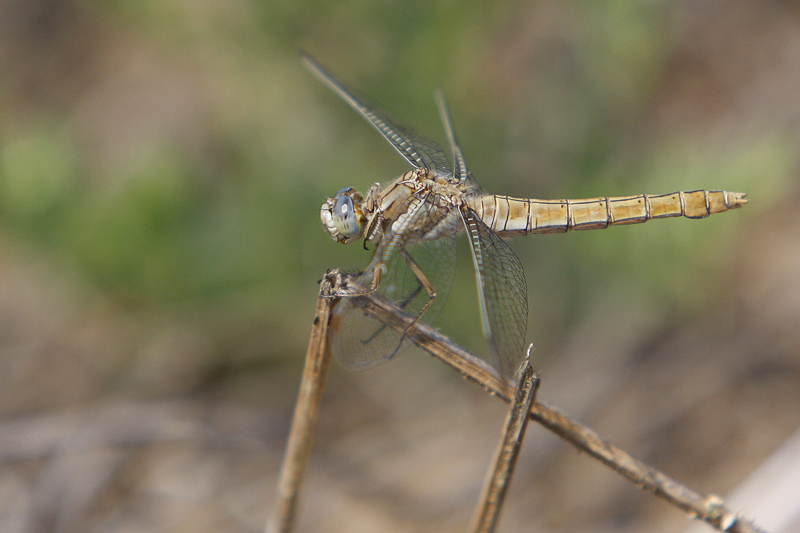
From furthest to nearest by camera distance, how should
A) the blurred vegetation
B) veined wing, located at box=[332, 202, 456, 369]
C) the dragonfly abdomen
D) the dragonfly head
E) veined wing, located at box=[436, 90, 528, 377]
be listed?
the blurred vegetation < the dragonfly abdomen < the dragonfly head < veined wing, located at box=[332, 202, 456, 369] < veined wing, located at box=[436, 90, 528, 377]

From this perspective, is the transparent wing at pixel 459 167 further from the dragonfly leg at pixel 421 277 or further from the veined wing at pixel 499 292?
the dragonfly leg at pixel 421 277

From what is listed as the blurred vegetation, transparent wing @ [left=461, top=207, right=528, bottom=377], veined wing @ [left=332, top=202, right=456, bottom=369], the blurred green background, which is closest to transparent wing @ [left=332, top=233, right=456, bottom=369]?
veined wing @ [left=332, top=202, right=456, bottom=369]

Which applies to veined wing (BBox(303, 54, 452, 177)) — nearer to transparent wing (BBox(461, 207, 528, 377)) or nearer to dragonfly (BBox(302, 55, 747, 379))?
dragonfly (BBox(302, 55, 747, 379))

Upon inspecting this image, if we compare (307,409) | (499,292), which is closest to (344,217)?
(499,292)

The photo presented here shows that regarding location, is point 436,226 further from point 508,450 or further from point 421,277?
point 508,450

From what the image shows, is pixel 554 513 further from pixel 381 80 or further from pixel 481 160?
pixel 381 80
